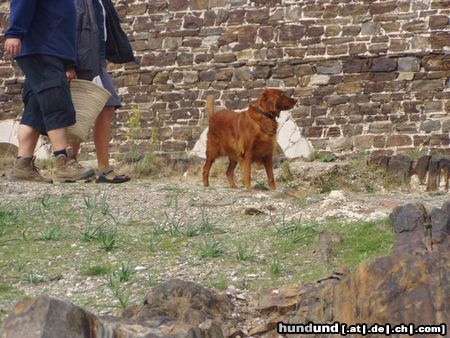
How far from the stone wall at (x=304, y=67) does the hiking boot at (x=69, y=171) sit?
5.08 meters

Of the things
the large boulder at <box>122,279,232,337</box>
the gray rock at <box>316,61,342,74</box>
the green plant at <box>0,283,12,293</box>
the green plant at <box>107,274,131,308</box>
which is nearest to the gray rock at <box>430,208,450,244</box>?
the large boulder at <box>122,279,232,337</box>

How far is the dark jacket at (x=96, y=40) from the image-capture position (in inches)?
302

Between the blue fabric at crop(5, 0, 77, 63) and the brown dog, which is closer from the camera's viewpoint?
the blue fabric at crop(5, 0, 77, 63)

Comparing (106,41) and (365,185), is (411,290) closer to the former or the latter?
(106,41)

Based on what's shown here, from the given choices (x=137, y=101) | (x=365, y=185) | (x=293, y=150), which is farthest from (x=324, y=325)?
(x=137, y=101)

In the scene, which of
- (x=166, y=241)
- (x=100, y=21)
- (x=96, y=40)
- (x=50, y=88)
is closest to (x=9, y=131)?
(x=100, y=21)

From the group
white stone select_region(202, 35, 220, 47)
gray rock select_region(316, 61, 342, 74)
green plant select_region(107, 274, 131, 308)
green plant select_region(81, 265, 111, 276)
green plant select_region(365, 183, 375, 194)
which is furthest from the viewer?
white stone select_region(202, 35, 220, 47)

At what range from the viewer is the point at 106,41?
8.17m

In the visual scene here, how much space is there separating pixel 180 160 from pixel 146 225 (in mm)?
5446

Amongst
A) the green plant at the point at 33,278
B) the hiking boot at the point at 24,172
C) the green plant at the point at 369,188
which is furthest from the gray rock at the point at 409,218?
the green plant at the point at 369,188

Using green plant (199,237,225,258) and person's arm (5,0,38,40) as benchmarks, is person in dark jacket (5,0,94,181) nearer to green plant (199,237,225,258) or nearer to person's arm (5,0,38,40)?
person's arm (5,0,38,40)

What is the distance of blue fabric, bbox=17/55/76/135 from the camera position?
7102 mm

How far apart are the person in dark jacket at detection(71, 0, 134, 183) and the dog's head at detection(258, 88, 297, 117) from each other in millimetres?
1356

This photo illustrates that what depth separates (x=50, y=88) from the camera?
280 inches
